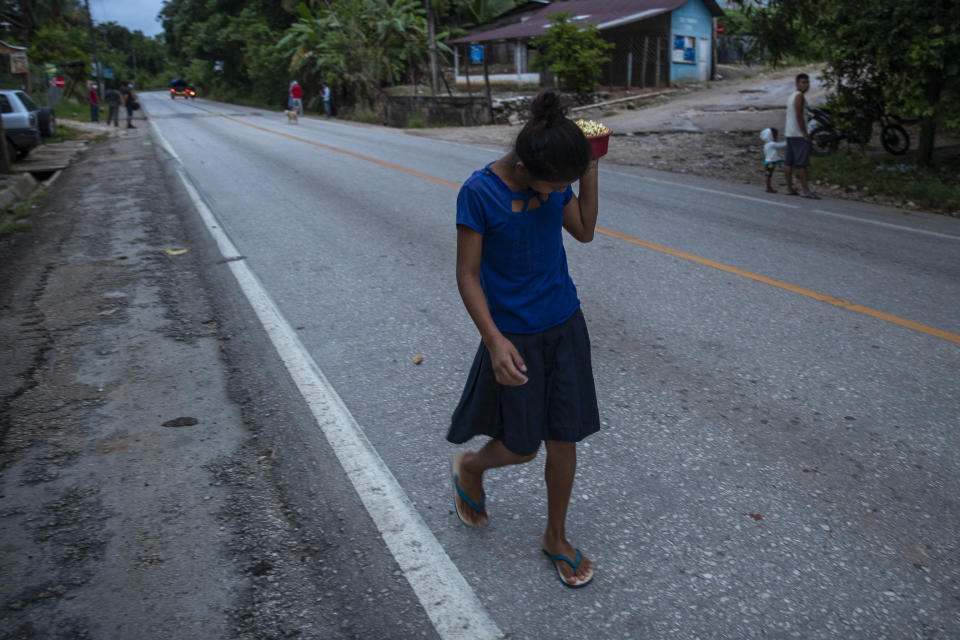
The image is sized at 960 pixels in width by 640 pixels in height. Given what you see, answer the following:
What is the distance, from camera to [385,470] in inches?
133

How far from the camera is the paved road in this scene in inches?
101

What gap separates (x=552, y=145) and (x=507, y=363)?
67 cm

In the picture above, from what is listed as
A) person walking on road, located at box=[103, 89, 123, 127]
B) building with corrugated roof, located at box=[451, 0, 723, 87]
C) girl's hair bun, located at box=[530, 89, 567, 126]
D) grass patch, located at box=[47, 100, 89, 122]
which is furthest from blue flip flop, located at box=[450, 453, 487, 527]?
grass patch, located at box=[47, 100, 89, 122]

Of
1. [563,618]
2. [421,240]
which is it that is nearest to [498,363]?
[563,618]

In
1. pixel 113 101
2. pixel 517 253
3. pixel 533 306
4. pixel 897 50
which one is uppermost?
pixel 113 101

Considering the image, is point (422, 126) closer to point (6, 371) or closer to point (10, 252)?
point (10, 252)

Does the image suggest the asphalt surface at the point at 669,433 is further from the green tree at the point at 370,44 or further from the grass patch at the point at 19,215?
the green tree at the point at 370,44

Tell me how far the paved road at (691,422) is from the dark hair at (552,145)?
1421mm

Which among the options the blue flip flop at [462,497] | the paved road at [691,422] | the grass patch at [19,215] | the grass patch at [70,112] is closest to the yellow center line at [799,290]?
→ the paved road at [691,422]

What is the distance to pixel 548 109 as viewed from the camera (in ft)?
7.31

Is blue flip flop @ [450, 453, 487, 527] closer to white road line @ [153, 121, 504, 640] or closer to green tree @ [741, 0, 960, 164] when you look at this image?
white road line @ [153, 121, 504, 640]

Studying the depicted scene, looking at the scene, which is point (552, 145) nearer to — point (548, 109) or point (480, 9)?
point (548, 109)

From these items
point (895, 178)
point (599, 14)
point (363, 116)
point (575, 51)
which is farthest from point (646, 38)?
point (895, 178)

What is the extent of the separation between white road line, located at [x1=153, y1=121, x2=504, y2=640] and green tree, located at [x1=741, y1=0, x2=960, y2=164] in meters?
9.86
